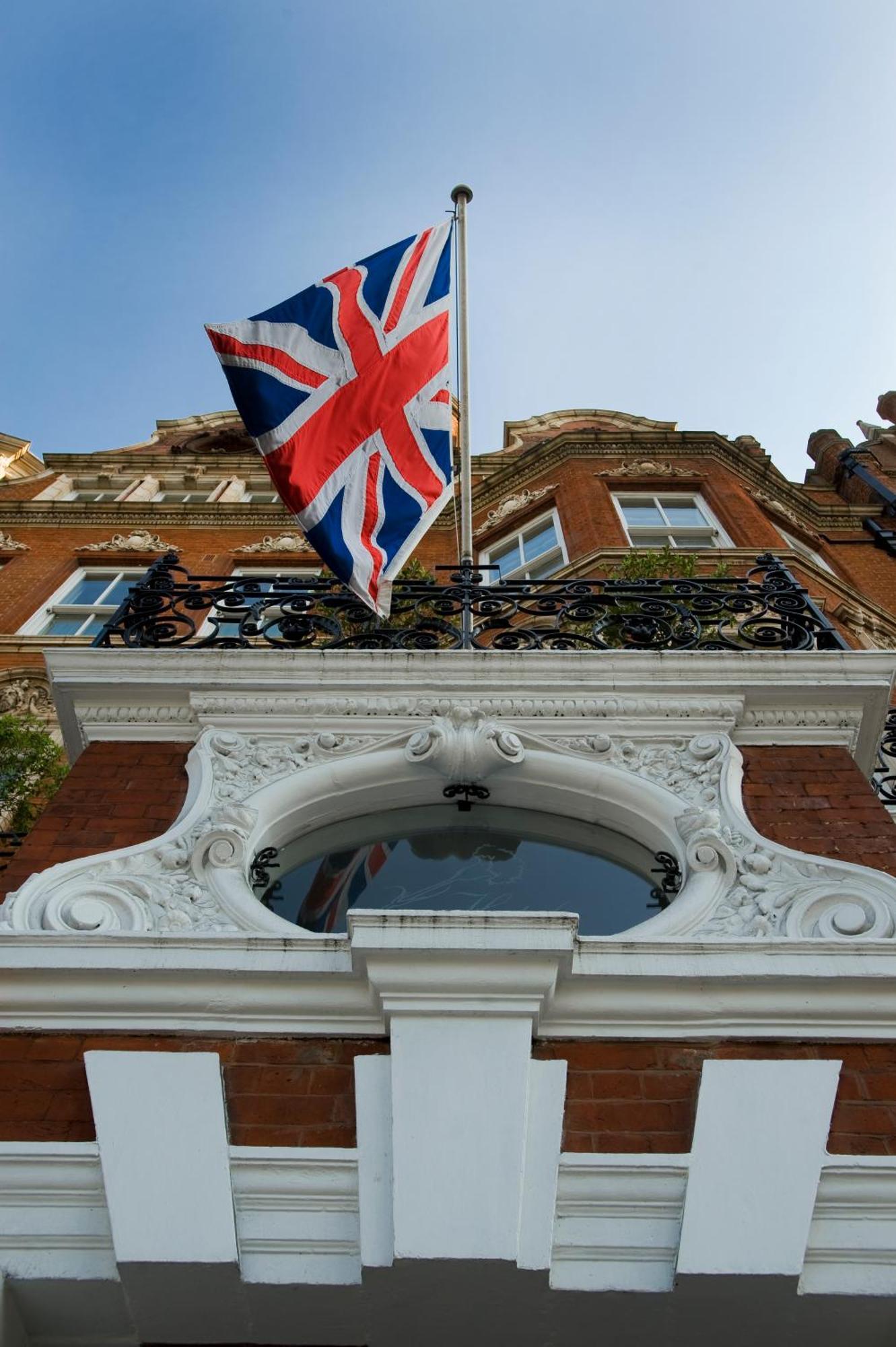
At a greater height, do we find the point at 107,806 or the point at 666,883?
the point at 107,806

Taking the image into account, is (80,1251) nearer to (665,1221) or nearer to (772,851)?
(665,1221)

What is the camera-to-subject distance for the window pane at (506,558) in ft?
59.9

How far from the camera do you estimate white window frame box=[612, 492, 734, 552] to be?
17188 mm

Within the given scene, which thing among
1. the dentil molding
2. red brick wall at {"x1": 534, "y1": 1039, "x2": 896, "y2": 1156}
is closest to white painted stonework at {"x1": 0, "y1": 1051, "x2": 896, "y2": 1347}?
red brick wall at {"x1": 534, "y1": 1039, "x2": 896, "y2": 1156}

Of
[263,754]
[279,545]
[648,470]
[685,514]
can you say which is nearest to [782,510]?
[685,514]

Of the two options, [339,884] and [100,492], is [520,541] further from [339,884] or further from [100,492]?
[339,884]

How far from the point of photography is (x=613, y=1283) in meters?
3.62

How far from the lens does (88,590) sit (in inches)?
765

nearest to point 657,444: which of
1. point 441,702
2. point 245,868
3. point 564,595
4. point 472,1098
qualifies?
point 564,595

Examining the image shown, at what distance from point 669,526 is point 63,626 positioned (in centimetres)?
994

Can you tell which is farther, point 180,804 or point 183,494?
point 183,494

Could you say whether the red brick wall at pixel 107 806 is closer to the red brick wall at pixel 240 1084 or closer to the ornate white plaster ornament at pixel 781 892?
the red brick wall at pixel 240 1084

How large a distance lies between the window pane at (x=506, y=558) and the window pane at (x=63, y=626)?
690 cm

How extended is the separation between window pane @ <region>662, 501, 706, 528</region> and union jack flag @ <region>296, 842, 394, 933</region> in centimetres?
1287
